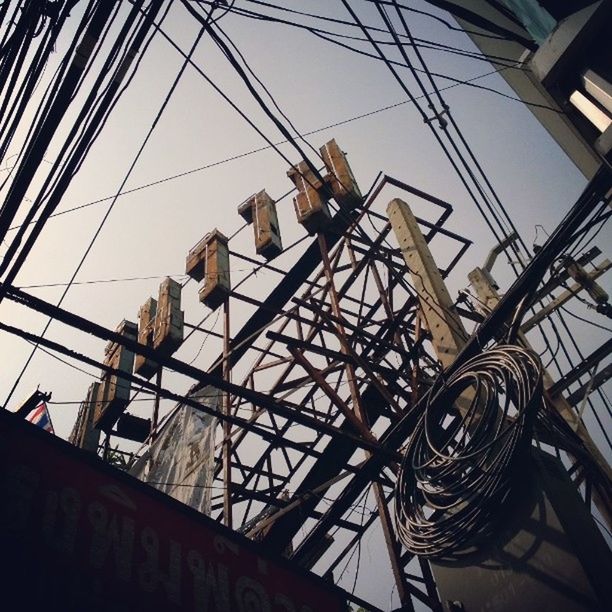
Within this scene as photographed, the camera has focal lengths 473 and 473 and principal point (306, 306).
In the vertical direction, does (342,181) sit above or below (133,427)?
above

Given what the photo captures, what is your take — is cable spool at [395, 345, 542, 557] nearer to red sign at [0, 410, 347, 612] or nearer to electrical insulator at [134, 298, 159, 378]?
red sign at [0, 410, 347, 612]

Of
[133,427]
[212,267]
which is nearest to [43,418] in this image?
[133,427]

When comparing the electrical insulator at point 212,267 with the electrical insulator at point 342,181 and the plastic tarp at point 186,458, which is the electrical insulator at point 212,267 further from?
the electrical insulator at point 342,181

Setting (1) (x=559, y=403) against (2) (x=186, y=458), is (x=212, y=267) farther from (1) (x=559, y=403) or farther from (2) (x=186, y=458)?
(1) (x=559, y=403)

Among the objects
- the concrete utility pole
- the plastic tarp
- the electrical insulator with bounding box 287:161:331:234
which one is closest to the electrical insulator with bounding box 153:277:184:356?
the plastic tarp

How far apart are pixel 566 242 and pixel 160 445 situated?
19.6 ft

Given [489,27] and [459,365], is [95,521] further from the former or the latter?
[489,27]

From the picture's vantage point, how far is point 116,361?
399 inches

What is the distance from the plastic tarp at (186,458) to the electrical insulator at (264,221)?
277cm

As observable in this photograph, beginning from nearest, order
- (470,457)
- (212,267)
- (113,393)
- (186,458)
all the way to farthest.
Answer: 1. (470,457)
2. (186,458)
3. (212,267)
4. (113,393)

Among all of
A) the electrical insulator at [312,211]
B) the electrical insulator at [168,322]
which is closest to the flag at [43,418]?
the electrical insulator at [168,322]

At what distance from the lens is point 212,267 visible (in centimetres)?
892

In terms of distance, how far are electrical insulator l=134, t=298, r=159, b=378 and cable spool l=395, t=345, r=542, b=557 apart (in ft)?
19.2

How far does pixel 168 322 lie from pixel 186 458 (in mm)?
2983
